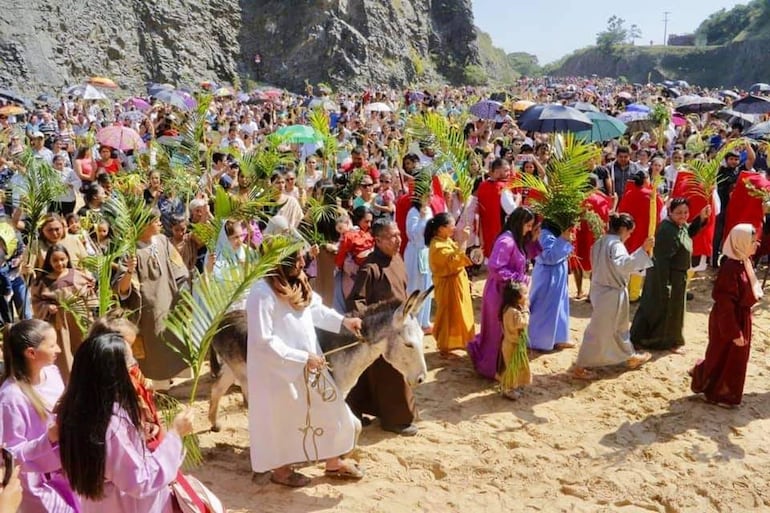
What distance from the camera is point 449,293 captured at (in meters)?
7.35

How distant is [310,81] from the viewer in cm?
4794

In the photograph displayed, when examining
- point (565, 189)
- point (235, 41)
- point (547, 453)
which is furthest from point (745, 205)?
A: point (235, 41)

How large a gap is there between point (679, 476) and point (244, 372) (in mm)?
3361

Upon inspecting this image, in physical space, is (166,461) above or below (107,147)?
below

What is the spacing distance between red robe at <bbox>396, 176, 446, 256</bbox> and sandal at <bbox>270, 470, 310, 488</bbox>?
13.3 feet

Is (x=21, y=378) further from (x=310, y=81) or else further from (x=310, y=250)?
(x=310, y=81)

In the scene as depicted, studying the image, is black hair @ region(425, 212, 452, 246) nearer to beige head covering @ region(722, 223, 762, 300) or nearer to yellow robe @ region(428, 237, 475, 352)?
yellow robe @ region(428, 237, 475, 352)

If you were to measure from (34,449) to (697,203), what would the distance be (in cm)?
850

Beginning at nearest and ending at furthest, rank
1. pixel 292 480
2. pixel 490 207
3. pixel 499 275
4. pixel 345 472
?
pixel 292 480 → pixel 345 472 → pixel 499 275 → pixel 490 207

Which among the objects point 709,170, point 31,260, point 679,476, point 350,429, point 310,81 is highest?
point 310,81

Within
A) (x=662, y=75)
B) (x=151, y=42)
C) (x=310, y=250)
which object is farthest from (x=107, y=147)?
(x=662, y=75)

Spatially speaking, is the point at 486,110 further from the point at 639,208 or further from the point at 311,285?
the point at 311,285

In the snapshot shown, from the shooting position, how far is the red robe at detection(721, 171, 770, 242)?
31.0 ft

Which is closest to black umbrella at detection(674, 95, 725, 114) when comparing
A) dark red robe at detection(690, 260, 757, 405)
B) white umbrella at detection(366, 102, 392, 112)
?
white umbrella at detection(366, 102, 392, 112)
